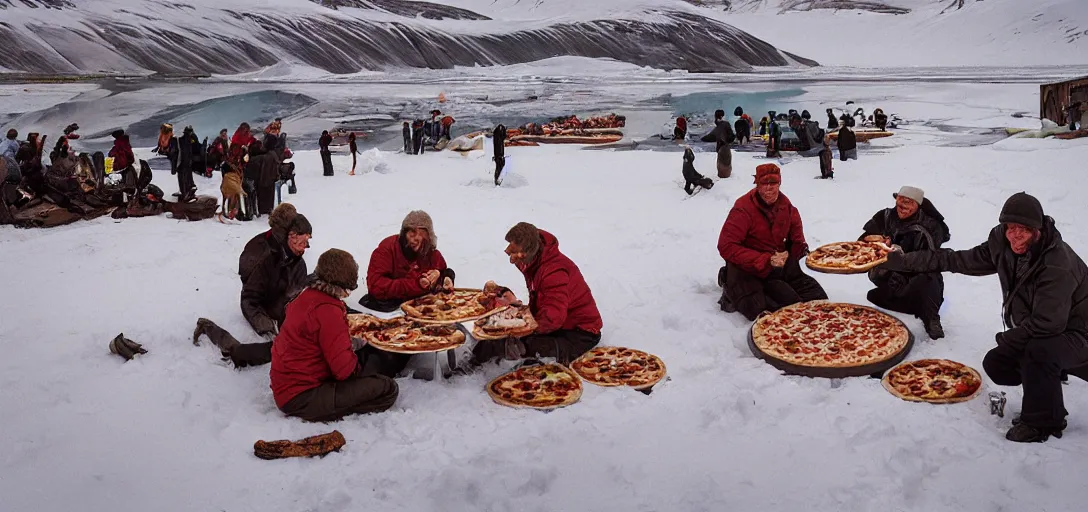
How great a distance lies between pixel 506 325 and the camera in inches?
195

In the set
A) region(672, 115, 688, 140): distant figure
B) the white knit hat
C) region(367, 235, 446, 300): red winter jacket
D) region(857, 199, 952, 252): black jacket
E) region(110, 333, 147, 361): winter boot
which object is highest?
region(672, 115, 688, 140): distant figure

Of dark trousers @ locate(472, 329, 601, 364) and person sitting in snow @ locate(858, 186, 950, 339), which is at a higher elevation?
person sitting in snow @ locate(858, 186, 950, 339)

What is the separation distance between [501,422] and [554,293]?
984 millimetres

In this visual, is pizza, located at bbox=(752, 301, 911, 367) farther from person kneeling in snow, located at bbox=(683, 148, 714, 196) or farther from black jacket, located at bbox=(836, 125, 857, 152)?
black jacket, located at bbox=(836, 125, 857, 152)

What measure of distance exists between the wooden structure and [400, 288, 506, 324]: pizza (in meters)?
15.4

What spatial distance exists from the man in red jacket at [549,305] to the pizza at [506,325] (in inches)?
2.9

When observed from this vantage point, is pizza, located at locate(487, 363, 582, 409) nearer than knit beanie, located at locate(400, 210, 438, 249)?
Yes

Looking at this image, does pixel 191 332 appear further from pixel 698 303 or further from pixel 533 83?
pixel 533 83

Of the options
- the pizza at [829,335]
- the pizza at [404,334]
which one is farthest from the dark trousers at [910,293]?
the pizza at [404,334]

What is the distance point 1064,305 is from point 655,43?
20298 millimetres

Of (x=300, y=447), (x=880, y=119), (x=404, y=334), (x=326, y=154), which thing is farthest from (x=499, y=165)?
(x=880, y=119)

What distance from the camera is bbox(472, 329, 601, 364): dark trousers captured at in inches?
205

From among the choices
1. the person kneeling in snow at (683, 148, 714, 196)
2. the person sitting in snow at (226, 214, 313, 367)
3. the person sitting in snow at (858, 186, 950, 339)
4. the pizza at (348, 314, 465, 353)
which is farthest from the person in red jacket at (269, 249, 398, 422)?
the person kneeling in snow at (683, 148, 714, 196)

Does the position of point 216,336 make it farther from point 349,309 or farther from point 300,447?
point 300,447
